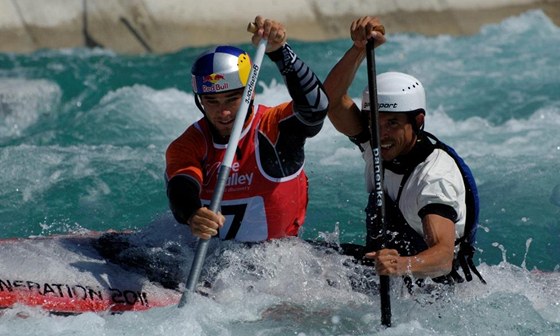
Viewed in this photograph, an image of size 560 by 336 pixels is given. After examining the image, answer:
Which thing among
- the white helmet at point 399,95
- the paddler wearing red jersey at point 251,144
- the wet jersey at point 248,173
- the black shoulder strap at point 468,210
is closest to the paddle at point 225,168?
the paddler wearing red jersey at point 251,144

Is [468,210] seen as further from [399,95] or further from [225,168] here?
[225,168]

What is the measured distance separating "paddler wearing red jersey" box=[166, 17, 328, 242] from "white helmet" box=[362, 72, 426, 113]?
0.97 ft

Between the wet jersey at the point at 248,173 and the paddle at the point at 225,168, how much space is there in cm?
25

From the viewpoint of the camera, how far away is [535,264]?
7.09 meters

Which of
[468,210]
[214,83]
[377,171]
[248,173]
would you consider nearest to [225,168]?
[248,173]

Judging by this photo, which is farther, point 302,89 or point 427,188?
point 302,89

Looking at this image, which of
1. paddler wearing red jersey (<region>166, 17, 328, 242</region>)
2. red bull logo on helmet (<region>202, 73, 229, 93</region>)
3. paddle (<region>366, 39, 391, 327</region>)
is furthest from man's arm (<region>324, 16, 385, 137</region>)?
red bull logo on helmet (<region>202, 73, 229, 93</region>)

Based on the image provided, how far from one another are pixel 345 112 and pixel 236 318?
1.18 metres

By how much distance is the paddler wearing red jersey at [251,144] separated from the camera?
5160mm

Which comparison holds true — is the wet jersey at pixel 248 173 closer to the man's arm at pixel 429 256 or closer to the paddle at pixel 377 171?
the paddle at pixel 377 171

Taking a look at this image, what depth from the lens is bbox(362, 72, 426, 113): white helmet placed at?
5.04m

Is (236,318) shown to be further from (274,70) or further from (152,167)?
(274,70)

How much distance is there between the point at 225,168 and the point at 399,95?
90 centimetres

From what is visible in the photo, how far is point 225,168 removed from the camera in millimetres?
5016
